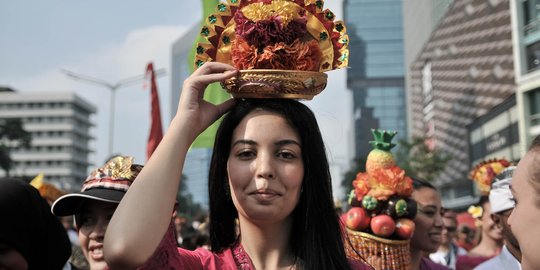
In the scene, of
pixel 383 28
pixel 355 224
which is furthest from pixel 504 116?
pixel 383 28

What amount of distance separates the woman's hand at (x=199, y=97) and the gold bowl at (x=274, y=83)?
0.07 m

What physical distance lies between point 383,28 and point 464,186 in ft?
363

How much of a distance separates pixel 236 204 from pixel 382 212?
1.99 metres

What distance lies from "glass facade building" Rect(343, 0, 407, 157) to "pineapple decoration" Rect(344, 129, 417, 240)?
145532mm

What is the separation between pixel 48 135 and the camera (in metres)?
126

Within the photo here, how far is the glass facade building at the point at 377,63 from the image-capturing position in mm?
157875

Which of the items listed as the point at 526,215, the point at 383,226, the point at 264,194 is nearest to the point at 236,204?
the point at 264,194

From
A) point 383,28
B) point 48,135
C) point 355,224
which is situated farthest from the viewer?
point 383,28

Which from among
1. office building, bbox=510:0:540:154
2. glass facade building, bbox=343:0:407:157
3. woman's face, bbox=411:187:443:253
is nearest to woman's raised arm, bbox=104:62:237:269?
woman's face, bbox=411:187:443:253

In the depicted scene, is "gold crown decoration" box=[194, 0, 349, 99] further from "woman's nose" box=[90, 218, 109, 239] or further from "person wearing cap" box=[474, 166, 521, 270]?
"person wearing cap" box=[474, 166, 521, 270]

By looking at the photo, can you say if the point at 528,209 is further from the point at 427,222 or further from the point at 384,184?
the point at 427,222

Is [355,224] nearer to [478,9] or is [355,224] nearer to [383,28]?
[478,9]

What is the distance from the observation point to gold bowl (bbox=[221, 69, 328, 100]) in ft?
8.16

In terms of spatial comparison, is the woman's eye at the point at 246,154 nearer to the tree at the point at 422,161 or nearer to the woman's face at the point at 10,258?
the woman's face at the point at 10,258
